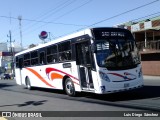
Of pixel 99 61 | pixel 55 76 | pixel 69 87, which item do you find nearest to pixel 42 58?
pixel 55 76

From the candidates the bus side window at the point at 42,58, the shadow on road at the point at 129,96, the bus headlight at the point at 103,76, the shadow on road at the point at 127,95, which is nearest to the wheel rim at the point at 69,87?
the shadow on road at the point at 127,95

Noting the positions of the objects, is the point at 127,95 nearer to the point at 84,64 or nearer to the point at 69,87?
the point at 84,64

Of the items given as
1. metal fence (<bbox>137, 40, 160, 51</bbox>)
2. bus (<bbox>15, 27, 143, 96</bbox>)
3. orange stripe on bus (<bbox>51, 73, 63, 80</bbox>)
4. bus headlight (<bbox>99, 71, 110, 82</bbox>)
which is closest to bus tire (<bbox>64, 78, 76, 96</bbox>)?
bus (<bbox>15, 27, 143, 96</bbox>)

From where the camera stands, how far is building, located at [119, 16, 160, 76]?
35188 millimetres

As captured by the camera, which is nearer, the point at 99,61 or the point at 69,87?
the point at 99,61

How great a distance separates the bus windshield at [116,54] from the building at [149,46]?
2109cm

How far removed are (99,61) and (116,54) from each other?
31.9 inches

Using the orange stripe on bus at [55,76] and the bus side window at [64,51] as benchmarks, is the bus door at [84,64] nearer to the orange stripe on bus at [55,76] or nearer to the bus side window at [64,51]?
the bus side window at [64,51]

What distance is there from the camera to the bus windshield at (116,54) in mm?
13102

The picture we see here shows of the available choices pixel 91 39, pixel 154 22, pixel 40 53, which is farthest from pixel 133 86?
pixel 154 22

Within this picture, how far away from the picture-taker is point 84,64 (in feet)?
46.8

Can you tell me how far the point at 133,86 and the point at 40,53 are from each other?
802 cm

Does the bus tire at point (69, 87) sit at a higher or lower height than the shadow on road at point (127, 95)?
higher

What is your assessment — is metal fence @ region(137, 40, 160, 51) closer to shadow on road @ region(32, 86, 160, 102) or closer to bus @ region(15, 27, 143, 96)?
shadow on road @ region(32, 86, 160, 102)
